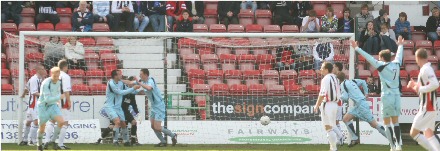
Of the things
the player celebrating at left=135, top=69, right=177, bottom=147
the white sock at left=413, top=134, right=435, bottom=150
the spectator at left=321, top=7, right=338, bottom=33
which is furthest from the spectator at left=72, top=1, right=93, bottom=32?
the white sock at left=413, top=134, right=435, bottom=150

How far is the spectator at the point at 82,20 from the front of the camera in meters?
25.3

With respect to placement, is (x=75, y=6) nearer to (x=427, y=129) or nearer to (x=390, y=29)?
(x=390, y=29)

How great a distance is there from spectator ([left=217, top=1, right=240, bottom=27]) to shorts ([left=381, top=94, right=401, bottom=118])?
9.72 m

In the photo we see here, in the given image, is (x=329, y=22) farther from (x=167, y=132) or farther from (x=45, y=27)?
(x=45, y=27)

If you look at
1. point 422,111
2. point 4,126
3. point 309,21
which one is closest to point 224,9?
point 309,21

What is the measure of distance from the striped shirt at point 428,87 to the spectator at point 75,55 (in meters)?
10.2

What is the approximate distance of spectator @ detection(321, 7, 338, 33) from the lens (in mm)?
25500

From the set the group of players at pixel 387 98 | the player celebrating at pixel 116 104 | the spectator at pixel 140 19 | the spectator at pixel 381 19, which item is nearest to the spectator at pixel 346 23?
the spectator at pixel 381 19

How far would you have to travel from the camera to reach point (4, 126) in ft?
73.6

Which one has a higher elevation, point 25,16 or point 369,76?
point 25,16

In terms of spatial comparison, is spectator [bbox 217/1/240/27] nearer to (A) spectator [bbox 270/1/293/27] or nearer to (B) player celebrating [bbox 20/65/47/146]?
(A) spectator [bbox 270/1/293/27]

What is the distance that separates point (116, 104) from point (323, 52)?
5045mm

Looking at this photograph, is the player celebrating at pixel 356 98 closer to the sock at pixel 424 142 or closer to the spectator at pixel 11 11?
the sock at pixel 424 142

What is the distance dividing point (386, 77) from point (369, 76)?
24.8 ft
